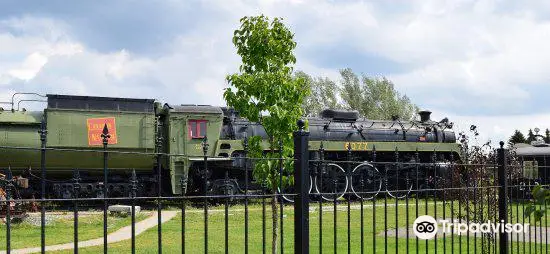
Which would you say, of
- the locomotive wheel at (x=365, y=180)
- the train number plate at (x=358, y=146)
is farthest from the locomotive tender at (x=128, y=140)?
the locomotive wheel at (x=365, y=180)

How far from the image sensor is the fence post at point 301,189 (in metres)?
4.31

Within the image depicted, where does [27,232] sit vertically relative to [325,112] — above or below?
below

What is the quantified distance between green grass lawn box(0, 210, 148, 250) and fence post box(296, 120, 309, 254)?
7.70 metres

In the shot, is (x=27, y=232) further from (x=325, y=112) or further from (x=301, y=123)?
(x=325, y=112)

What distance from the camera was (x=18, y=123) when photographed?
18281mm

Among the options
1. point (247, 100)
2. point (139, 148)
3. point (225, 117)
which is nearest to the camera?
point (247, 100)

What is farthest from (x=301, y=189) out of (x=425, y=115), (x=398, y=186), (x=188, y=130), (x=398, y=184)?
(x=425, y=115)

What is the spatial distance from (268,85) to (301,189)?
171 inches

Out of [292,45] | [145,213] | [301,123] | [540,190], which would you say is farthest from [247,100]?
[145,213]

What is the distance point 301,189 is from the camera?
4.31 m

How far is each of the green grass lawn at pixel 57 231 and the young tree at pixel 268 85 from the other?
4.92 m

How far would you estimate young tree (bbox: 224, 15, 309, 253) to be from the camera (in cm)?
857

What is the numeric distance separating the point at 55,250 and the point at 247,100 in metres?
4.32

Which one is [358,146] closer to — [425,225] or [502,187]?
[502,187]
